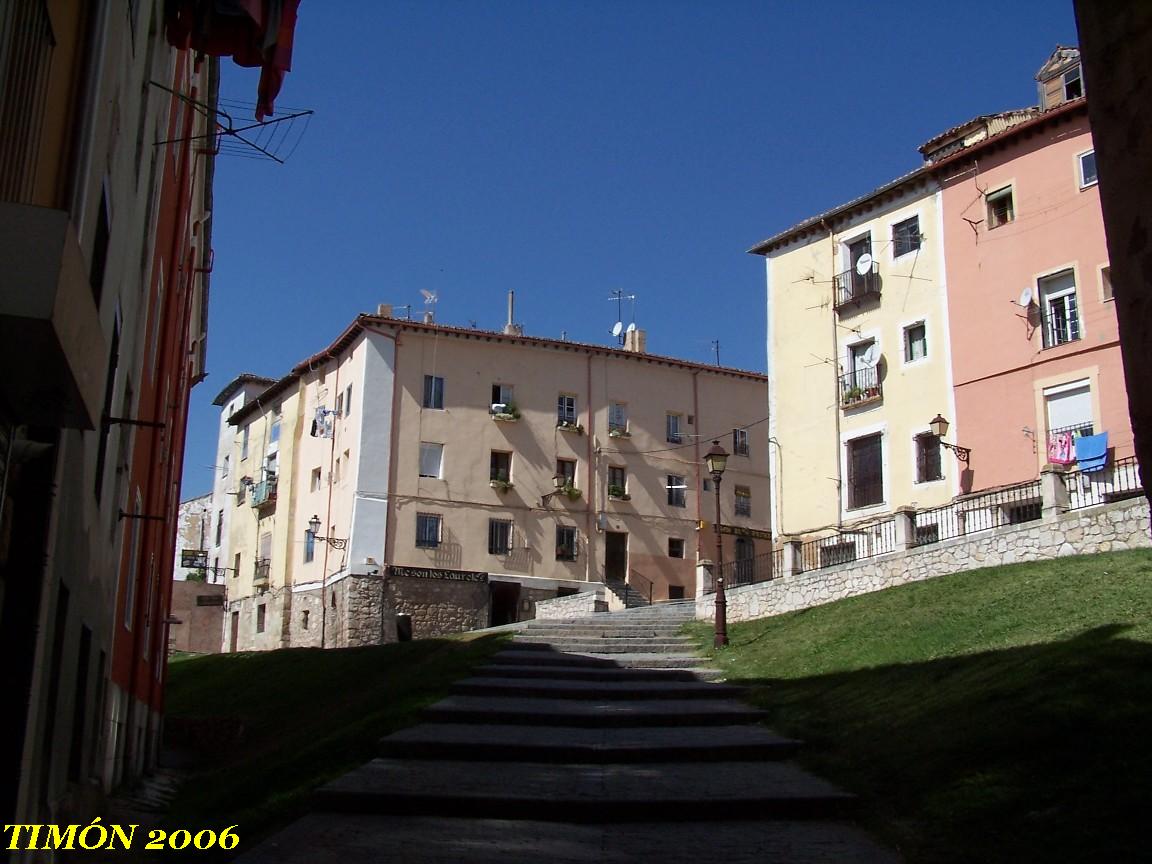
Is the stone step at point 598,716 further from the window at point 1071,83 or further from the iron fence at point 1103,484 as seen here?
the window at point 1071,83

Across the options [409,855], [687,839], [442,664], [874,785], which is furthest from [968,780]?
[442,664]

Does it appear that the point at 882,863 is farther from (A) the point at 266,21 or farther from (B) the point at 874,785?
(A) the point at 266,21

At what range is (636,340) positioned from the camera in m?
45.3

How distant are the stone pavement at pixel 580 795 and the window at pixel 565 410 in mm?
27952

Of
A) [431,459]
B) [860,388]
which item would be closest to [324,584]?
[431,459]

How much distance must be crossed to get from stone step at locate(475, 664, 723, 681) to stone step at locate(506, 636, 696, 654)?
302 centimetres

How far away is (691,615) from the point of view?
2466 cm

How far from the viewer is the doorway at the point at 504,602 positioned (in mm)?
39469

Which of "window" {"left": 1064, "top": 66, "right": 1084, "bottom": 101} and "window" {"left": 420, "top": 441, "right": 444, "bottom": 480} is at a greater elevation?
"window" {"left": 1064, "top": 66, "right": 1084, "bottom": 101}

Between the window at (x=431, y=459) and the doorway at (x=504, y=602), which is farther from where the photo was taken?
the doorway at (x=504, y=602)

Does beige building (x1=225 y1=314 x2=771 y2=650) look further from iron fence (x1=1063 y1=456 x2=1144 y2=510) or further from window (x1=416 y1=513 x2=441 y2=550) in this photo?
iron fence (x1=1063 y1=456 x2=1144 y2=510)

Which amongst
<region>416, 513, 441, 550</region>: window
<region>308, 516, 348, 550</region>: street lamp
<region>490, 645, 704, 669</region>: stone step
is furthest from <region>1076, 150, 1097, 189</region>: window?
<region>308, 516, 348, 550</region>: street lamp

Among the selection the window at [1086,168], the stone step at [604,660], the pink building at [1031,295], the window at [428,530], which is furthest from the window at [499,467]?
the window at [1086,168]

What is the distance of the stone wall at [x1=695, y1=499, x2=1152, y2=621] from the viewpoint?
666 inches
